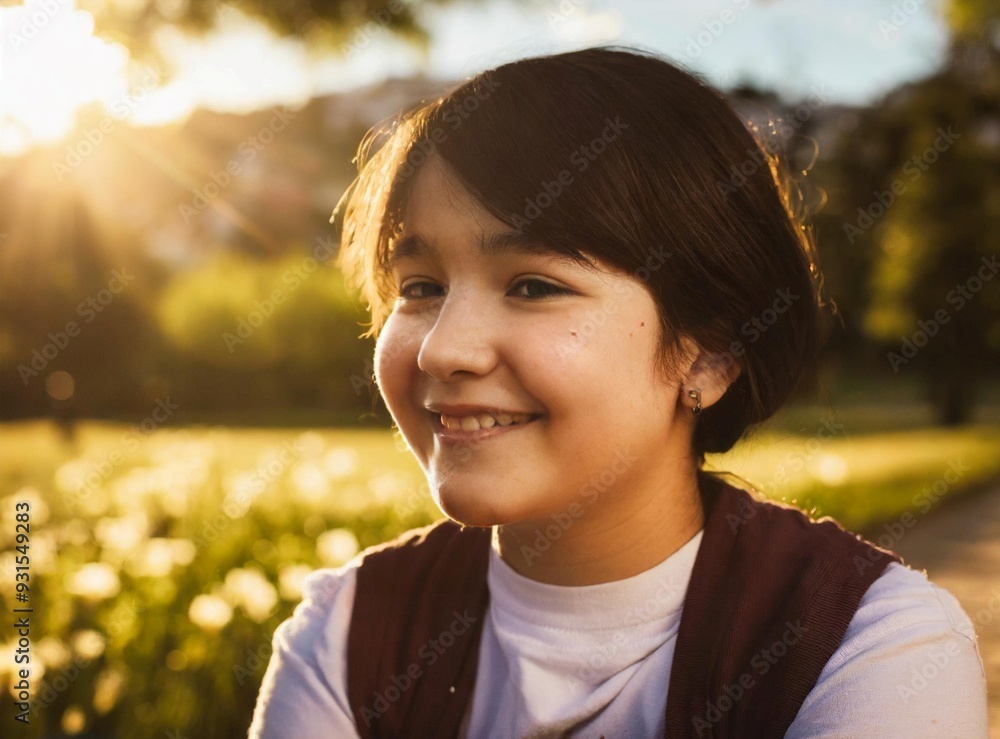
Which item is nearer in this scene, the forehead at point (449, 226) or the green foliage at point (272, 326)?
the forehead at point (449, 226)

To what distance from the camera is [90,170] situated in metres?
10.9

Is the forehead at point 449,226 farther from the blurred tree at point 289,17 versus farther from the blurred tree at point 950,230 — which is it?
the blurred tree at point 950,230

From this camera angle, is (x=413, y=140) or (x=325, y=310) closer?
(x=413, y=140)

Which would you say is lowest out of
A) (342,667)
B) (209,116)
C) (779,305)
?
(209,116)

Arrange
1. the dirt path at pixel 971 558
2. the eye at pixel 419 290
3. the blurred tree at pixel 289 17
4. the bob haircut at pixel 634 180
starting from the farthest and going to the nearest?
the blurred tree at pixel 289 17 → the dirt path at pixel 971 558 → the eye at pixel 419 290 → the bob haircut at pixel 634 180

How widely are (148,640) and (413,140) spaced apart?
245cm

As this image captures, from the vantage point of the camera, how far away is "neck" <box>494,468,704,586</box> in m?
1.78

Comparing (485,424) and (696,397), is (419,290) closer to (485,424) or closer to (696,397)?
(485,424)

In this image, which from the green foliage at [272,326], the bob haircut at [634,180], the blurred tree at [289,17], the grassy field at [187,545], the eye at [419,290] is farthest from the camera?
the green foliage at [272,326]

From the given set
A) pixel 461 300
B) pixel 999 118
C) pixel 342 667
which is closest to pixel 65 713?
pixel 342 667

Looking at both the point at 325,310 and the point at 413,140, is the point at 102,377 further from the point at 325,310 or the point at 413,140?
the point at 413,140

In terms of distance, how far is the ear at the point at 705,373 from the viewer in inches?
70.0

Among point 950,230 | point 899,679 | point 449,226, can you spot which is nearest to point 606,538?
point 899,679

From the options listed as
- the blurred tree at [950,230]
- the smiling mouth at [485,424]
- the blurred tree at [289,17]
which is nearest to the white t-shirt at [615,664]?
the smiling mouth at [485,424]
